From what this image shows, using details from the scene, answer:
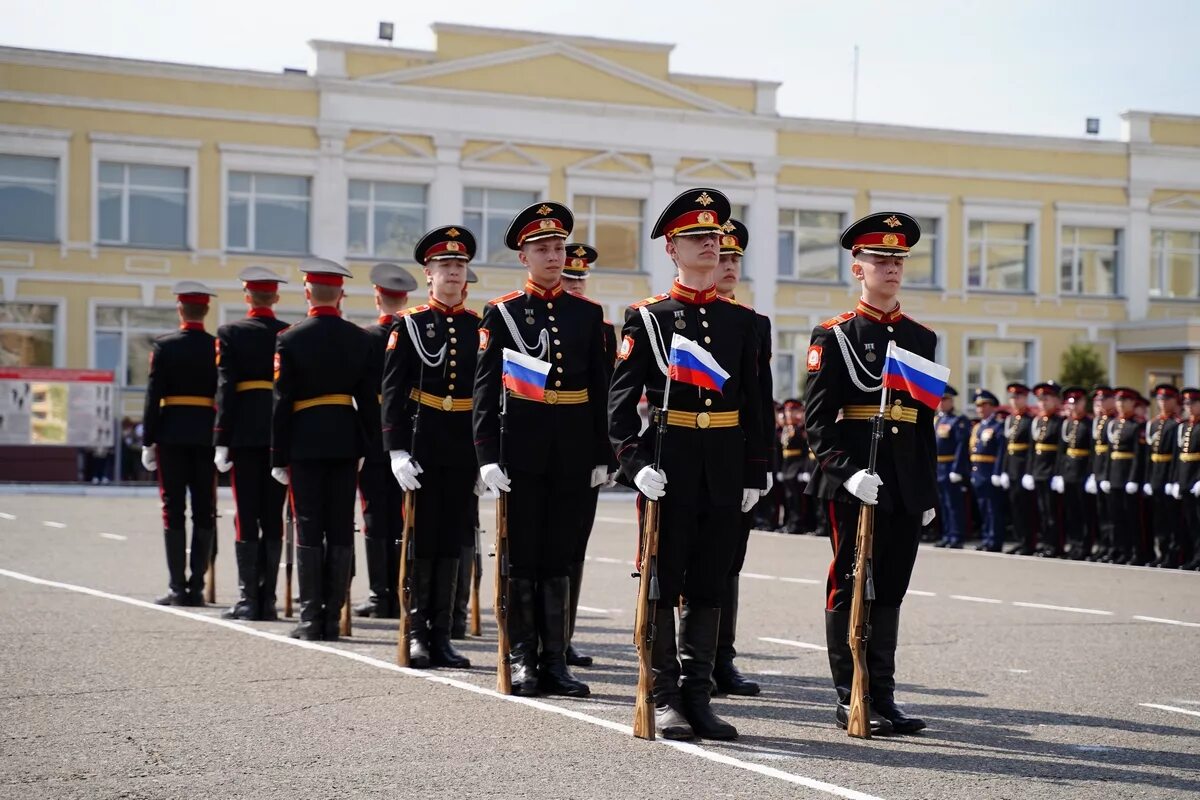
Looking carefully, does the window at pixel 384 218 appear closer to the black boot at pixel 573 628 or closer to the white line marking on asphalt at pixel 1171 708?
the black boot at pixel 573 628

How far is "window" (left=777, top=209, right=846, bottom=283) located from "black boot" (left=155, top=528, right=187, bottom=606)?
113 ft

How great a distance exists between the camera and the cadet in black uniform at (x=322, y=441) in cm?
1058

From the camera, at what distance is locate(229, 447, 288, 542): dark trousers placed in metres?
11.8

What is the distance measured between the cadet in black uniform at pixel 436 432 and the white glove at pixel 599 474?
1.28m

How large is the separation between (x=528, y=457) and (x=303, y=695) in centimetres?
155

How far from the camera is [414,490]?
9.54m

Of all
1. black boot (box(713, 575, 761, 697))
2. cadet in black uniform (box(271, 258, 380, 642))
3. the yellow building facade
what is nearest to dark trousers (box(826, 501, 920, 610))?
black boot (box(713, 575, 761, 697))

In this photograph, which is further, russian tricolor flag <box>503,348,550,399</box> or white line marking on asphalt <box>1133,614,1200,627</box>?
white line marking on asphalt <box>1133,614,1200,627</box>

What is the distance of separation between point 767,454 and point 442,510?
2417mm

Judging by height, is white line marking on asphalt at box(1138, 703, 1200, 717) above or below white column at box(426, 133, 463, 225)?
below

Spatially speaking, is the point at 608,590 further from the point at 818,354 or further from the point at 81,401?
the point at 81,401

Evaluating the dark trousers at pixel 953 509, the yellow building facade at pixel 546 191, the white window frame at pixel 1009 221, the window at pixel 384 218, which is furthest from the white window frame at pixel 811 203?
the dark trousers at pixel 953 509

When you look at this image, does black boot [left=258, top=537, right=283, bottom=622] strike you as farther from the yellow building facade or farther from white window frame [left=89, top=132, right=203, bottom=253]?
white window frame [left=89, top=132, right=203, bottom=253]

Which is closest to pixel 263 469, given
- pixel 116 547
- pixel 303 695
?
pixel 303 695
